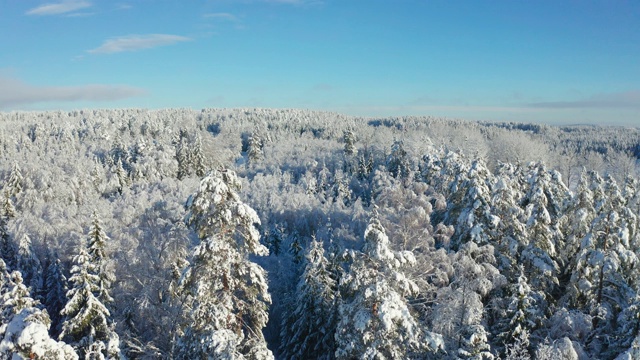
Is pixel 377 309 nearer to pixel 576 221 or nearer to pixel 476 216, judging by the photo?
pixel 476 216

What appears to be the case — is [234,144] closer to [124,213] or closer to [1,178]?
[1,178]

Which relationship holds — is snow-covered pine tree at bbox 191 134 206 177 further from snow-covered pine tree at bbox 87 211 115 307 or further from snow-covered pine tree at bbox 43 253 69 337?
snow-covered pine tree at bbox 87 211 115 307

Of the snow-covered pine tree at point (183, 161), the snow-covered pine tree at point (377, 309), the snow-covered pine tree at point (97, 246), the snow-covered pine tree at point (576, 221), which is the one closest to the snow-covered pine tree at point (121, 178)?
the snow-covered pine tree at point (183, 161)

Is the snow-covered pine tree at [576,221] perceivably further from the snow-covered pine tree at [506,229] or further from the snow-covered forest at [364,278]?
the snow-covered pine tree at [506,229]

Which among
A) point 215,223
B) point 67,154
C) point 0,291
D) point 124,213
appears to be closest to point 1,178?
point 67,154

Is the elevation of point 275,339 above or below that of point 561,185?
below

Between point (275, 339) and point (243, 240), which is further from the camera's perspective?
point (275, 339)

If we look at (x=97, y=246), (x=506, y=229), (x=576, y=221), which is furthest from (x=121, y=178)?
(x=576, y=221)
